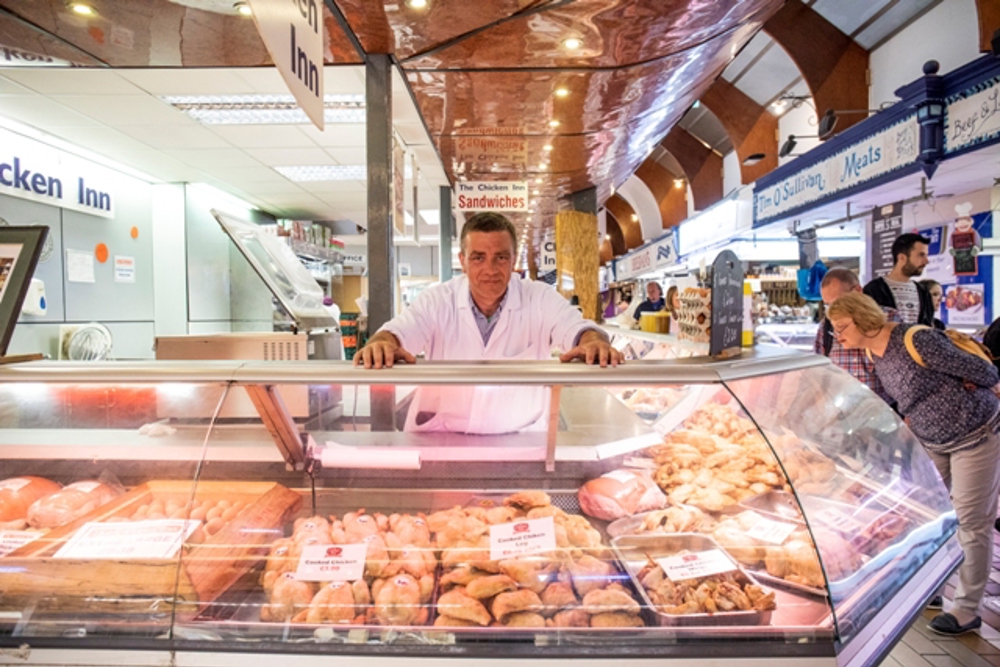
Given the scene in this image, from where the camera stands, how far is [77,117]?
5.38m

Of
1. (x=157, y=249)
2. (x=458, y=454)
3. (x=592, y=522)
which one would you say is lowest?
(x=592, y=522)

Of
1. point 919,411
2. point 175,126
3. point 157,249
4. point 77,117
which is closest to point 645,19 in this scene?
point 919,411

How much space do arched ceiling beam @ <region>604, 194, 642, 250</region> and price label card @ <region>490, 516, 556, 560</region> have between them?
62.4 ft

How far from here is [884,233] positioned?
7746 mm

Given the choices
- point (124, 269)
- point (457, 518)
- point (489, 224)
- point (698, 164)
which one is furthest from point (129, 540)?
point (698, 164)

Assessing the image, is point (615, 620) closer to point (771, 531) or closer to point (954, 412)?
point (771, 531)

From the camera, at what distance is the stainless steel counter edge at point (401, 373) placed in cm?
155

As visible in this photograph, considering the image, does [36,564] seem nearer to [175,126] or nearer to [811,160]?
[175,126]

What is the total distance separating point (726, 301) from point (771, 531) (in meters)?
0.72

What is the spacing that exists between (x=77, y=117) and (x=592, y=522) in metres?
6.20

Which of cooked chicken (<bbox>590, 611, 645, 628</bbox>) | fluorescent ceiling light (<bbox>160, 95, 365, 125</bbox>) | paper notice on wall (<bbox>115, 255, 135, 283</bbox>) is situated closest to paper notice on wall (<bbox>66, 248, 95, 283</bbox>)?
paper notice on wall (<bbox>115, 255, 135, 283</bbox>)

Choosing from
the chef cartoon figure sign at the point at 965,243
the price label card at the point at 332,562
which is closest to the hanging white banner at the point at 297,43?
the price label card at the point at 332,562

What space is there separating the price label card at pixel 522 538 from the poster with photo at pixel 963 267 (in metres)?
8.15

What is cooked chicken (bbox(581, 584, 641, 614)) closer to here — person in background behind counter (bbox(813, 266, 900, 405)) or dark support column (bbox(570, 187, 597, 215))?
person in background behind counter (bbox(813, 266, 900, 405))
